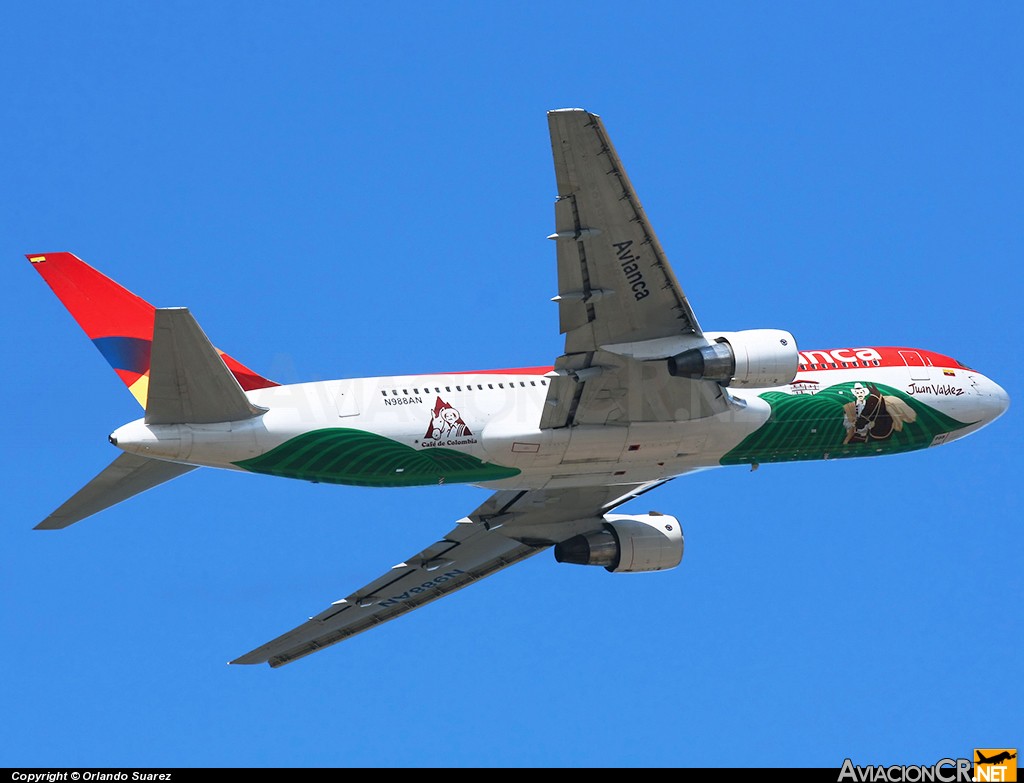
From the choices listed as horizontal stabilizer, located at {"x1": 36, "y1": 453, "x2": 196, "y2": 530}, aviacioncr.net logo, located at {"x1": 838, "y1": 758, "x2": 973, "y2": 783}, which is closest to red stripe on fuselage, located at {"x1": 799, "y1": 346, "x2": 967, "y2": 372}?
aviacioncr.net logo, located at {"x1": 838, "y1": 758, "x2": 973, "y2": 783}

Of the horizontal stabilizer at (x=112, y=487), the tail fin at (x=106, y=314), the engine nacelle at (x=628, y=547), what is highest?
the tail fin at (x=106, y=314)

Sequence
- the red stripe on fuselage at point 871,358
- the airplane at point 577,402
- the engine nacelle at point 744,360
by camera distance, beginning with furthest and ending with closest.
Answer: the red stripe on fuselage at point 871,358 → the engine nacelle at point 744,360 → the airplane at point 577,402

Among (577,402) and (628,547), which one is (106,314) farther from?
(628,547)

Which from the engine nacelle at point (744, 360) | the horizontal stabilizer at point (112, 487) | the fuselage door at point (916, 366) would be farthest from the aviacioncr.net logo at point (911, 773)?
the horizontal stabilizer at point (112, 487)

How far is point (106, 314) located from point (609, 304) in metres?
11.9

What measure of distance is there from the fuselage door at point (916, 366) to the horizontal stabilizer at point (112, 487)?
1929 centimetres

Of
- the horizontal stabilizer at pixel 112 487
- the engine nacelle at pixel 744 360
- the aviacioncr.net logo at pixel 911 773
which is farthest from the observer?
the engine nacelle at pixel 744 360

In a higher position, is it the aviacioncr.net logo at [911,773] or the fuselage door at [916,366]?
the fuselage door at [916,366]

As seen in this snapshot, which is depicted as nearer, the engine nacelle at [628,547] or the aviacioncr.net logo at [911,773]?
the aviacioncr.net logo at [911,773]

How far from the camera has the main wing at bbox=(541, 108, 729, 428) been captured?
34.1 metres

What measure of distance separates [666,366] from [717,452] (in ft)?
13.1

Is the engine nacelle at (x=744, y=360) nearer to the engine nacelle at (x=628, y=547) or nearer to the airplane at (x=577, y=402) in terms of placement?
the airplane at (x=577, y=402)

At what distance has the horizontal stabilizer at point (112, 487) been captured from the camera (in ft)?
124

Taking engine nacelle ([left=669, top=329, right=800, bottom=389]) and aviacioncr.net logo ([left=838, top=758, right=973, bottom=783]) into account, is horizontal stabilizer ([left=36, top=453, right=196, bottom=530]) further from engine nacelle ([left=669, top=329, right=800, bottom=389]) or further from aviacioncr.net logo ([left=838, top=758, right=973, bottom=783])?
aviacioncr.net logo ([left=838, top=758, right=973, bottom=783])
